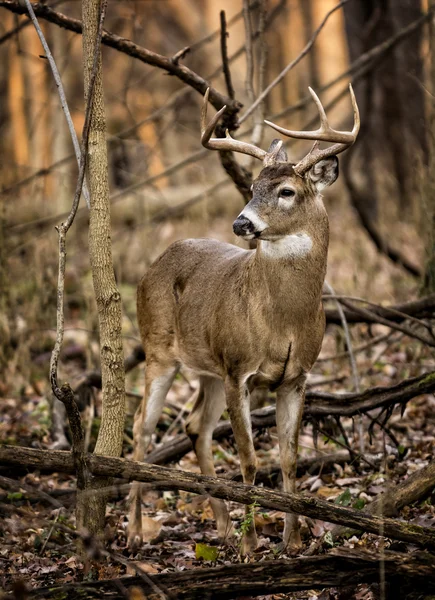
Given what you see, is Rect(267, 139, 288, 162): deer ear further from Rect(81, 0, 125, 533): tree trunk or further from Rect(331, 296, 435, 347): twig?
Rect(331, 296, 435, 347): twig

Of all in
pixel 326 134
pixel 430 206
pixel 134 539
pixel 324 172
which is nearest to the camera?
pixel 326 134

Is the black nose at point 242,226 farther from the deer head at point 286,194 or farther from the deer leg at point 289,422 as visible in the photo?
the deer leg at point 289,422

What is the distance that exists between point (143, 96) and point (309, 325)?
28.0 metres

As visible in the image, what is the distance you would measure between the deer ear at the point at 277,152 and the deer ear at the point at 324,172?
0.29 meters

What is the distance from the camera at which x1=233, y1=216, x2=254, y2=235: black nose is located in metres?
4.91

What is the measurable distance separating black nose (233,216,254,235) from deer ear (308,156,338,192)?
0.53m

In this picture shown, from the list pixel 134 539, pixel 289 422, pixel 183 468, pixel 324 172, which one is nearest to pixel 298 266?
pixel 324 172

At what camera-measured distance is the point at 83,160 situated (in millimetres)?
4414

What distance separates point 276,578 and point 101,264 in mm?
1843

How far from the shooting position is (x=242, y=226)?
4.92 m

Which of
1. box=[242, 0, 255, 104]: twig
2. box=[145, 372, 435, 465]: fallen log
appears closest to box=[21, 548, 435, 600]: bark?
box=[145, 372, 435, 465]: fallen log

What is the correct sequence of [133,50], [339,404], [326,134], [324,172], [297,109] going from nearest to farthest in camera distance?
1. [326,134]
2. [324,172]
3. [133,50]
4. [339,404]
5. [297,109]

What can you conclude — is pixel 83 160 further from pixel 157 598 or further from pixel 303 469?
pixel 303 469

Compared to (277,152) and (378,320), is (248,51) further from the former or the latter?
(378,320)
